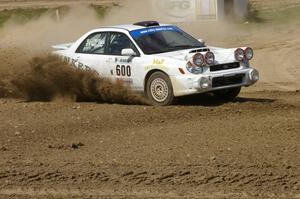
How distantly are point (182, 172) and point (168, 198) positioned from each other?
76 centimetres

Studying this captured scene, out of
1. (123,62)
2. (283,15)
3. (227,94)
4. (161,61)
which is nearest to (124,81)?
(123,62)

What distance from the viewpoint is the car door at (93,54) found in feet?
42.2

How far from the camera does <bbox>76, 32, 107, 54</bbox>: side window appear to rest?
1307 cm

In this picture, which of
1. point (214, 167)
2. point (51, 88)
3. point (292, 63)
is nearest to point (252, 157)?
point (214, 167)

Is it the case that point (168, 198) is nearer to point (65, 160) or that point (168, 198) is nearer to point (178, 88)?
point (65, 160)

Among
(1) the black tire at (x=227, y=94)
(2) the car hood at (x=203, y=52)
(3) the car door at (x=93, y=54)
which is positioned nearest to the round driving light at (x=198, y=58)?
(2) the car hood at (x=203, y=52)

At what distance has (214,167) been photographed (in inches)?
300

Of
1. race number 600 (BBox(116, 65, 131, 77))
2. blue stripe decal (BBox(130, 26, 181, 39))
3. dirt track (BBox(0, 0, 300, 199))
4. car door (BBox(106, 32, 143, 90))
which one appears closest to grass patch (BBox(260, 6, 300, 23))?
dirt track (BBox(0, 0, 300, 199))

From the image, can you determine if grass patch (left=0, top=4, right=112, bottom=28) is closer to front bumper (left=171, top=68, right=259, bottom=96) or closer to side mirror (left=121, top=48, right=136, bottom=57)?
side mirror (left=121, top=48, right=136, bottom=57)

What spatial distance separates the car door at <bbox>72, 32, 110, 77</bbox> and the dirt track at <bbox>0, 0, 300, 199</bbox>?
0.66 metres

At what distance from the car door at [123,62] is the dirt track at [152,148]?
0.53 m

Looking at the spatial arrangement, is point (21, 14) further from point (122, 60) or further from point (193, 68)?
point (193, 68)

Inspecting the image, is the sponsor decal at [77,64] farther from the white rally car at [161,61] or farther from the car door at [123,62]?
the car door at [123,62]

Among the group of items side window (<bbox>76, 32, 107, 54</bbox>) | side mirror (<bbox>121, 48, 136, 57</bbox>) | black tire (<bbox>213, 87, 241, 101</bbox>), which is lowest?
black tire (<bbox>213, 87, 241, 101</bbox>)
